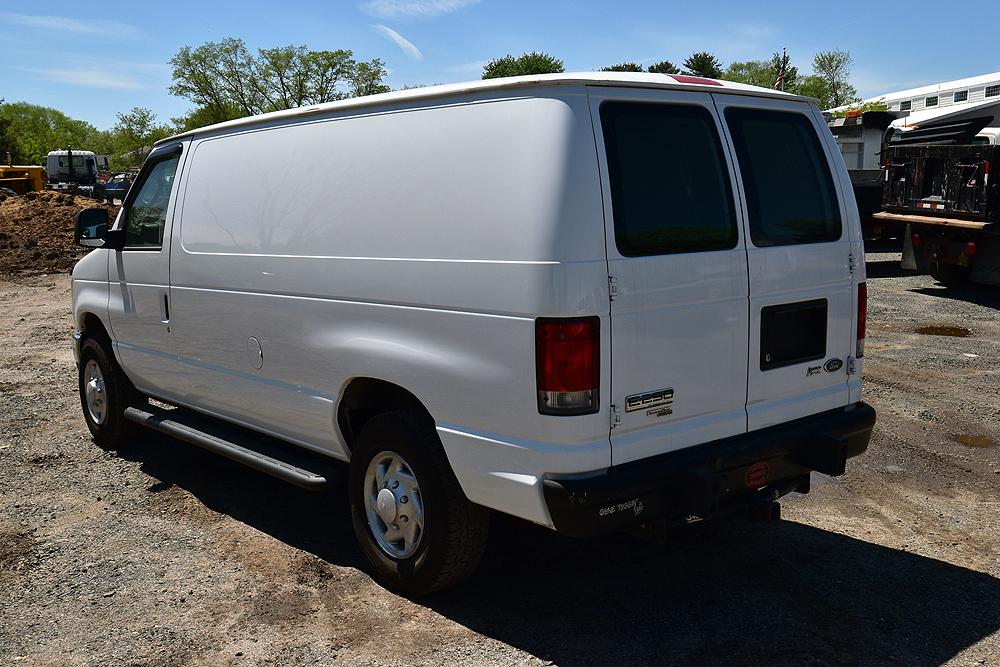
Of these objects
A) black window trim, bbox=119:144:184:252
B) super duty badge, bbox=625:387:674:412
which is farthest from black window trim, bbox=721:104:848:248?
black window trim, bbox=119:144:184:252

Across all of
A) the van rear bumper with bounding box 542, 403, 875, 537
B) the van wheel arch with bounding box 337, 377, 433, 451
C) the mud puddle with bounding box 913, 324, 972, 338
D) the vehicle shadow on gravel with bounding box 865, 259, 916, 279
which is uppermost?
the van wheel arch with bounding box 337, 377, 433, 451

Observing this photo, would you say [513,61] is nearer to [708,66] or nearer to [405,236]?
[708,66]

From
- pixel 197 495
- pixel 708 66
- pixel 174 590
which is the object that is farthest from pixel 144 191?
pixel 708 66

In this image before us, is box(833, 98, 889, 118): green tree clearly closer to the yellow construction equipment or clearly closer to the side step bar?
the side step bar

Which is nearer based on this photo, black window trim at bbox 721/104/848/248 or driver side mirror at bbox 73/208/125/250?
black window trim at bbox 721/104/848/248

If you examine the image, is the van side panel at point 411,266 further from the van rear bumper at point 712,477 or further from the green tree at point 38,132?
the green tree at point 38,132

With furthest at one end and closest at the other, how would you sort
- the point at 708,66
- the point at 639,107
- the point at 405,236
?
the point at 708,66 → the point at 405,236 → the point at 639,107

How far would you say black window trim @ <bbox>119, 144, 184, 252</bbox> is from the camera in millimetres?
5754

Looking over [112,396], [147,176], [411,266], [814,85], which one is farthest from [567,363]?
[814,85]

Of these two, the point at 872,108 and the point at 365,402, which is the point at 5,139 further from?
the point at 365,402

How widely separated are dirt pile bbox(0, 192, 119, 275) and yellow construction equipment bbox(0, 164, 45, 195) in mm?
5352

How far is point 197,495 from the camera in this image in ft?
18.9

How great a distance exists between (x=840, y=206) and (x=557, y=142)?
1705 mm

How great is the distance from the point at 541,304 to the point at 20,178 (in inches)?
1483
